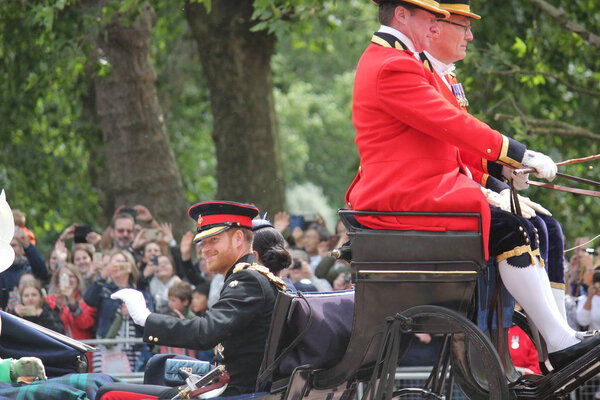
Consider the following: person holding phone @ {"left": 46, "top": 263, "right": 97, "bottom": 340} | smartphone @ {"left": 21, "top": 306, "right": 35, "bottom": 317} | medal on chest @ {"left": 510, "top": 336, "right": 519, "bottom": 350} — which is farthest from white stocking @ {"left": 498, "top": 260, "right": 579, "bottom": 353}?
person holding phone @ {"left": 46, "top": 263, "right": 97, "bottom": 340}

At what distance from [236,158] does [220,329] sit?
866 centimetres

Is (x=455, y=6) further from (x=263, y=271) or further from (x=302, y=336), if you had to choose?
(x=302, y=336)

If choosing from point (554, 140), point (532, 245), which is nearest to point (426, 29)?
point (532, 245)

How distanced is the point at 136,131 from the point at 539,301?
971cm

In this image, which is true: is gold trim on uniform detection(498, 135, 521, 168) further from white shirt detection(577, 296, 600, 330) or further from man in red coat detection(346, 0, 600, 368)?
white shirt detection(577, 296, 600, 330)

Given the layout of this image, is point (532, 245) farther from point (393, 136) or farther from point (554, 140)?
point (554, 140)

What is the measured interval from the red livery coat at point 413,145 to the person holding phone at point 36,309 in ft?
16.7

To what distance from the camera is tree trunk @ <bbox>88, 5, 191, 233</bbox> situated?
1455 cm

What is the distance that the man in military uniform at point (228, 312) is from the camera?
223 inches

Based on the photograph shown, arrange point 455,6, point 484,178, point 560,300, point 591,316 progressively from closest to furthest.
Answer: point 455,6 < point 560,300 < point 484,178 < point 591,316

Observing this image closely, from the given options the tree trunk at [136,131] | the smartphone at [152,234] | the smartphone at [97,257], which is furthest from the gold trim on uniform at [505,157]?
the tree trunk at [136,131]

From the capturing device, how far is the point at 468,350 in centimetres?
564

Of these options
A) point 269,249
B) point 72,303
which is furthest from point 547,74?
point 269,249

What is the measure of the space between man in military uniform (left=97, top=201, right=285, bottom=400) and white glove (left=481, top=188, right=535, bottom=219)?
1095 mm
